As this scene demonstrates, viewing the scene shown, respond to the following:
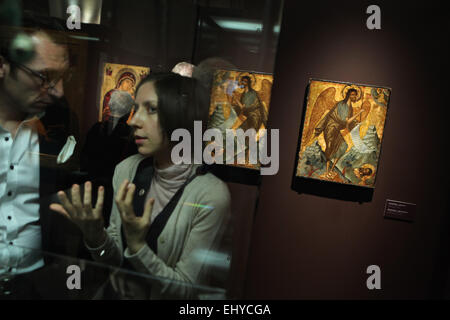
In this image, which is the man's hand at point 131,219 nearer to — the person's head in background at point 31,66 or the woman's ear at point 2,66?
the person's head in background at point 31,66

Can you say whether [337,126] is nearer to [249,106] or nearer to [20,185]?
[249,106]

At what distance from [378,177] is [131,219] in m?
1.33

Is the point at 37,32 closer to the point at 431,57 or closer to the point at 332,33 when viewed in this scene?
the point at 332,33

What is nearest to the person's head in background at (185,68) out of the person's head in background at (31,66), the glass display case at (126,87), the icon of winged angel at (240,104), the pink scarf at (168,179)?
the glass display case at (126,87)

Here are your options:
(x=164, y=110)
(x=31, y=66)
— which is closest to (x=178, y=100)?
(x=164, y=110)

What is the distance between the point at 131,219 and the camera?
55.5 inches

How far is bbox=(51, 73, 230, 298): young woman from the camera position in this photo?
138cm

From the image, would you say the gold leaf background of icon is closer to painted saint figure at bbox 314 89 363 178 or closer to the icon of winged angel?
painted saint figure at bbox 314 89 363 178

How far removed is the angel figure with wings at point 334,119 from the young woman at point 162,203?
0.71m

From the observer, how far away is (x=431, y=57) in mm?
1777

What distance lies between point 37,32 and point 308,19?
52.5 inches

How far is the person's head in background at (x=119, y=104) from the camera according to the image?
1.39m

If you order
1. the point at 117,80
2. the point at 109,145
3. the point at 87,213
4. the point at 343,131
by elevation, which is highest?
the point at 117,80
